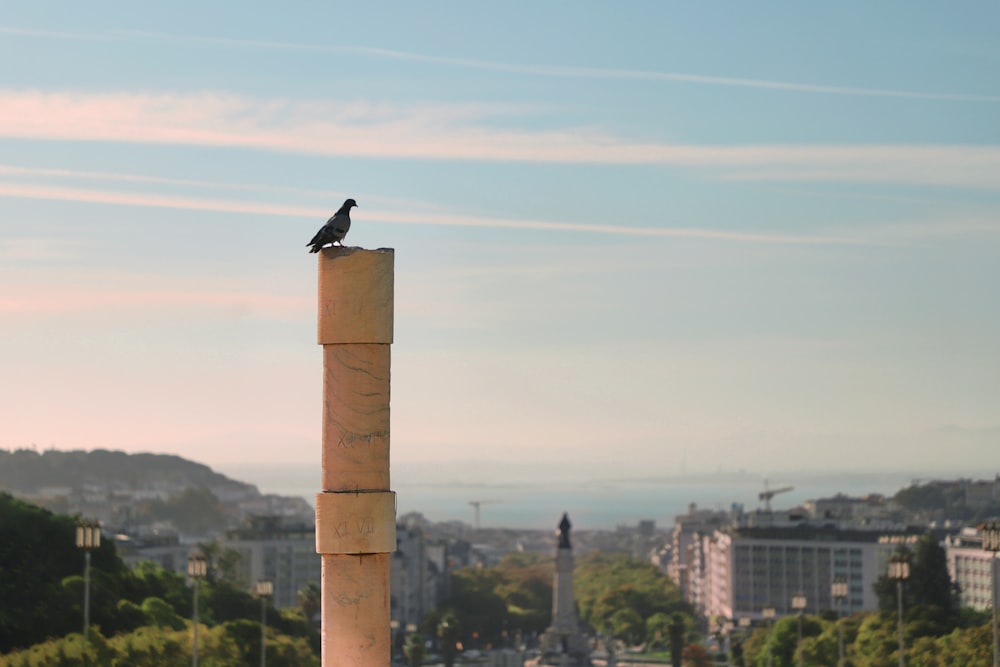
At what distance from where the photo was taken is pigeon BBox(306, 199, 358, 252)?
89.7 ft

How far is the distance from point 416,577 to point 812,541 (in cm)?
3432

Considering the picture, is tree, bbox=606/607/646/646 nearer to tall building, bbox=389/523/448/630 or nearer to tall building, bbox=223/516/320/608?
tall building, bbox=389/523/448/630

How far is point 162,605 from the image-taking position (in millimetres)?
77625

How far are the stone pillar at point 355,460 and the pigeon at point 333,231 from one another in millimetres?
210

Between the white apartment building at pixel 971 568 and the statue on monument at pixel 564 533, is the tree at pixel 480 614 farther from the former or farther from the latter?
the white apartment building at pixel 971 568

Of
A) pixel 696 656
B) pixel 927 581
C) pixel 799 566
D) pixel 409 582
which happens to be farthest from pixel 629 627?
pixel 927 581

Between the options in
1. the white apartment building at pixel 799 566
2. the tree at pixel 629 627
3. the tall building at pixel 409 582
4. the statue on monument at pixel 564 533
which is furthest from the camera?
the tree at pixel 629 627

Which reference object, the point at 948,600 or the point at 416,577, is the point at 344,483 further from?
the point at 416,577

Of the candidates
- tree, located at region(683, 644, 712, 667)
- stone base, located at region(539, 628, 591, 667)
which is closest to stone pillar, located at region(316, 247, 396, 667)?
tree, located at region(683, 644, 712, 667)

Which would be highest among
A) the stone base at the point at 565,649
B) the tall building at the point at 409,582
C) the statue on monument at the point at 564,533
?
the statue on monument at the point at 564,533

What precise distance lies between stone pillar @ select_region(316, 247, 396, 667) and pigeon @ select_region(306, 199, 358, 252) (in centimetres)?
21

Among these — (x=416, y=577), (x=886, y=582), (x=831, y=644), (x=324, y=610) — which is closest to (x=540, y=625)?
(x=416, y=577)

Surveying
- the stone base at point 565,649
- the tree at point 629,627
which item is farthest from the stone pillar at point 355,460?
the tree at point 629,627

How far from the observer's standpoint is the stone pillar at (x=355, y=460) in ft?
87.9
